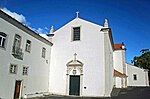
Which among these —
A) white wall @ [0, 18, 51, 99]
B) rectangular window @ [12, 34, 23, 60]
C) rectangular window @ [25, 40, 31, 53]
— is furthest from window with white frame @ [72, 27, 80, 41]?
rectangular window @ [12, 34, 23, 60]

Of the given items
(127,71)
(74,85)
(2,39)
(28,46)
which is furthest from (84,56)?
(127,71)

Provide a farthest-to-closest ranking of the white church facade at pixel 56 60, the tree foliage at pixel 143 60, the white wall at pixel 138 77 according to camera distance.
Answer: the tree foliage at pixel 143 60 → the white wall at pixel 138 77 → the white church facade at pixel 56 60

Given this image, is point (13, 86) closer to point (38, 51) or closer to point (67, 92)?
point (38, 51)

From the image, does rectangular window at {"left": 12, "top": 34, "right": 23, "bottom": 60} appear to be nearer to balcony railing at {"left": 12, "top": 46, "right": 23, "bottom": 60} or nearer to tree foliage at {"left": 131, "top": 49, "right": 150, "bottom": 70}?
balcony railing at {"left": 12, "top": 46, "right": 23, "bottom": 60}

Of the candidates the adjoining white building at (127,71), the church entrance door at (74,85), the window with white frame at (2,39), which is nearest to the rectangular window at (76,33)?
the church entrance door at (74,85)

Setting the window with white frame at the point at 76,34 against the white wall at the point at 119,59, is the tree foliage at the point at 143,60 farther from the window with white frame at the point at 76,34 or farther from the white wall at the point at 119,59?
the window with white frame at the point at 76,34

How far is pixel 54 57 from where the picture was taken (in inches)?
792

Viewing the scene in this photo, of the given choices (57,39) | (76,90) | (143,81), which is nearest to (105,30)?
(57,39)

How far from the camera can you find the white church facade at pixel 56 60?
12609 millimetres

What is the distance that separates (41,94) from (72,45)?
7.14 meters

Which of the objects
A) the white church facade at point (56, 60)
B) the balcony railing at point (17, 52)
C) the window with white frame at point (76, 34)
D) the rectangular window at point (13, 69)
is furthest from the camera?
the window with white frame at point (76, 34)

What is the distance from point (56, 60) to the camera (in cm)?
1992

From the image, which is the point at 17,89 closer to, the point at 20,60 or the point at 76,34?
the point at 20,60

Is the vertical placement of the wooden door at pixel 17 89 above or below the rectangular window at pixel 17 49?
below
